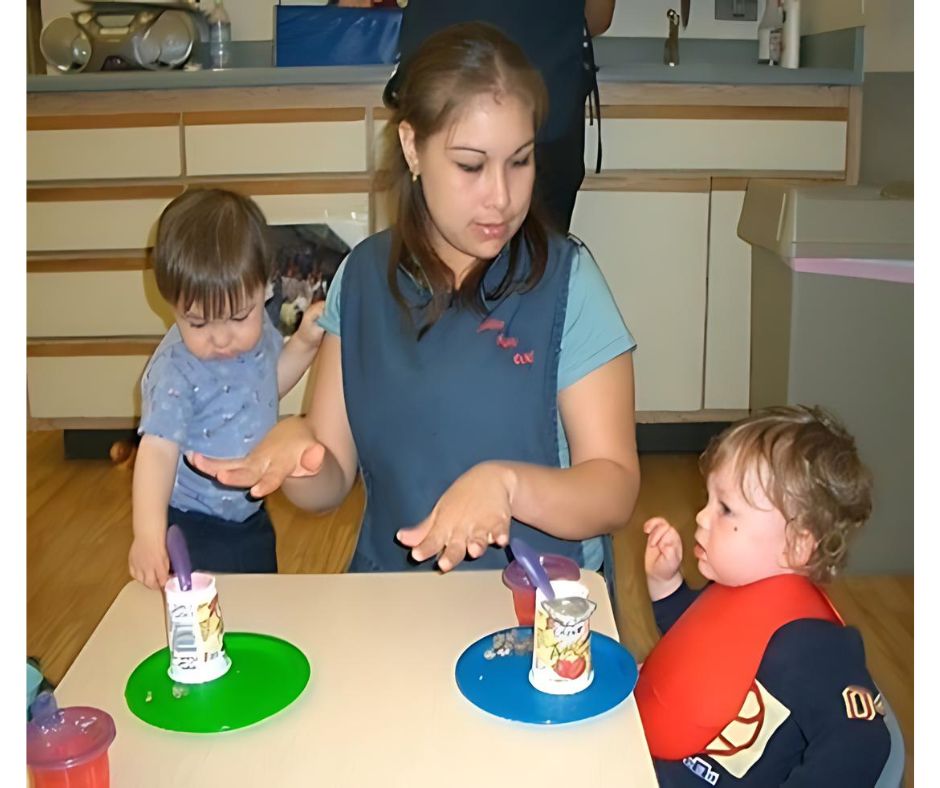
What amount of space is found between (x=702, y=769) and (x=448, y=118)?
2.47ft

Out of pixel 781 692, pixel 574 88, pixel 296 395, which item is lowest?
pixel 296 395

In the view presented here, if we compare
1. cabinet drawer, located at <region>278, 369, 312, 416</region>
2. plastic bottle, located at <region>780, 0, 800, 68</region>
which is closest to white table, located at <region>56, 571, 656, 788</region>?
cabinet drawer, located at <region>278, 369, 312, 416</region>

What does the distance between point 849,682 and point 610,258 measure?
2.22 metres

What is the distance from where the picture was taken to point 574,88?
2.34 m

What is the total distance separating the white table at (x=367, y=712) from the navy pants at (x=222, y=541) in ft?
1.45

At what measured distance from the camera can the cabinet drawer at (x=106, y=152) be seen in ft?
10.1

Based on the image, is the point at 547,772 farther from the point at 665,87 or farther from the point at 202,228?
the point at 665,87

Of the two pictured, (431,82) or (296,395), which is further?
(296,395)

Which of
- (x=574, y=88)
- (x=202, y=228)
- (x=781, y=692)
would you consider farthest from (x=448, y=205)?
(x=574, y=88)

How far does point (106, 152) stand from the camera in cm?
308

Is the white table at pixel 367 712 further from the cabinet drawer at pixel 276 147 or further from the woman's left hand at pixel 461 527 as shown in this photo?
the cabinet drawer at pixel 276 147

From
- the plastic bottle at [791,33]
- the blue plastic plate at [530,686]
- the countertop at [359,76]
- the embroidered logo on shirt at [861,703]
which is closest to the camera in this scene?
the blue plastic plate at [530,686]

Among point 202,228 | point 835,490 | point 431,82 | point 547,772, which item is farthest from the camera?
point 202,228

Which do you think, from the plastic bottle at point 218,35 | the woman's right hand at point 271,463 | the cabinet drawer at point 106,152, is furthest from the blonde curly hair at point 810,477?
the plastic bottle at point 218,35
